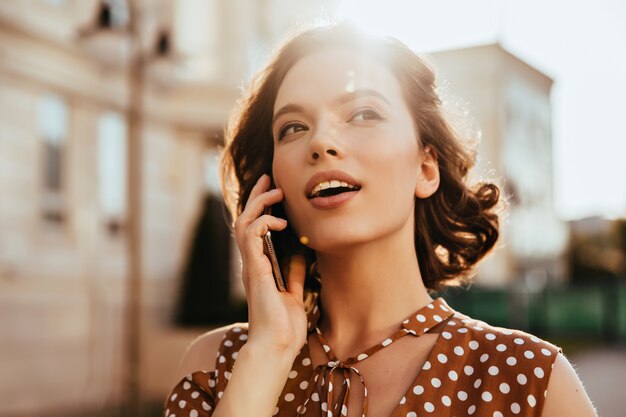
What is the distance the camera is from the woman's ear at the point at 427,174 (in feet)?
6.36

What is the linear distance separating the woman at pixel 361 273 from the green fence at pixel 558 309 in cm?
Result: 1535

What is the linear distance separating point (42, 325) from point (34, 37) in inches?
146

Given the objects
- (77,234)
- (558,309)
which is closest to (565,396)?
(77,234)

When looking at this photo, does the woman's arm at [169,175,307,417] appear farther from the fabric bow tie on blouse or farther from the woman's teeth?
the woman's teeth

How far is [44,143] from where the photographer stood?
9.91 metres

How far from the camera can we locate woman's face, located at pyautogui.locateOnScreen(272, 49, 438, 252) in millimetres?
1720

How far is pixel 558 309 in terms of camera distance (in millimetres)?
18812

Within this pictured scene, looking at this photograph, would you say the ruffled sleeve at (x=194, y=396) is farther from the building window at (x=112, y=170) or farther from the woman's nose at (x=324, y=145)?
the building window at (x=112, y=170)

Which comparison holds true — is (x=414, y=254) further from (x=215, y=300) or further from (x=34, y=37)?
(x=215, y=300)

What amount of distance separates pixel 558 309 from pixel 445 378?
1825 centimetres

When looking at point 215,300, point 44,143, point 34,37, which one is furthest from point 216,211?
point 34,37

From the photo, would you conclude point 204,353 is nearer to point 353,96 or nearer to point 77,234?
point 353,96

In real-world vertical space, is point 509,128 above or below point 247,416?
above

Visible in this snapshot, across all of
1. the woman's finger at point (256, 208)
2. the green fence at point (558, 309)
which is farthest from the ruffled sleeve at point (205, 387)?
the green fence at point (558, 309)
